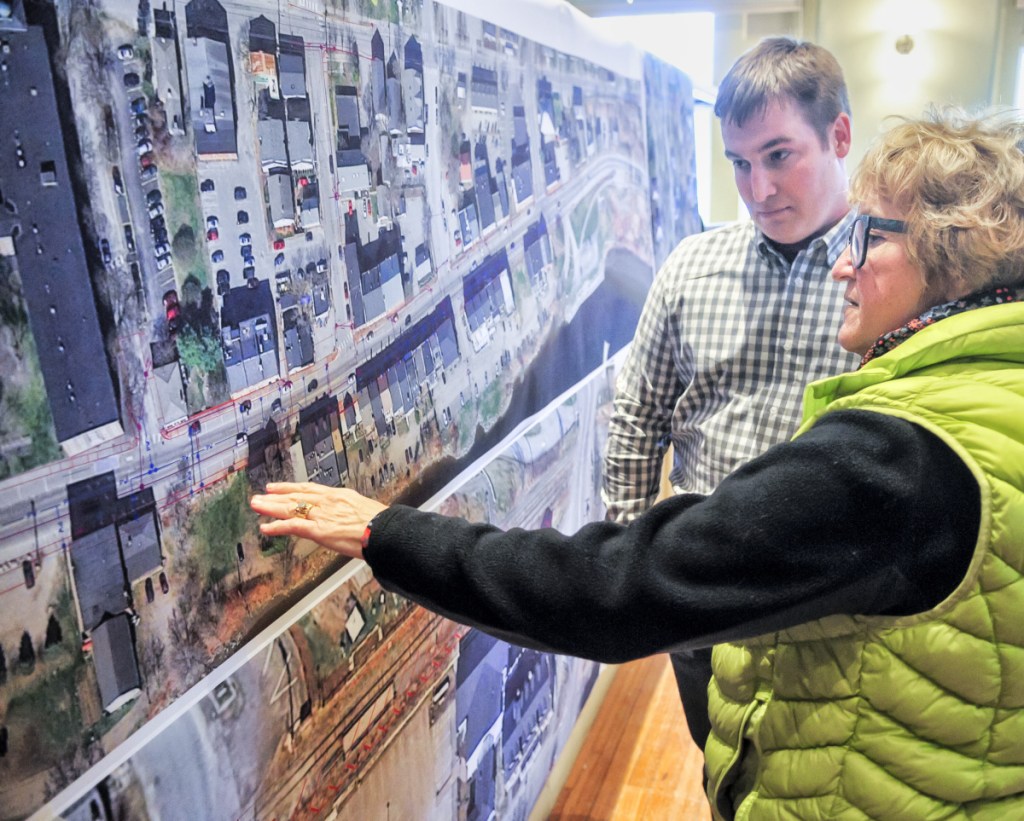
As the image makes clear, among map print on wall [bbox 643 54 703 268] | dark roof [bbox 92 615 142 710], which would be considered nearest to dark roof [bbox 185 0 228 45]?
dark roof [bbox 92 615 142 710]

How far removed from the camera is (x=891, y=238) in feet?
3.73

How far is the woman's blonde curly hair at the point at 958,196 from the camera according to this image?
106 cm

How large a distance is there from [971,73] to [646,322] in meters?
5.91

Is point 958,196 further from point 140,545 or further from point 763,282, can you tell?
point 140,545

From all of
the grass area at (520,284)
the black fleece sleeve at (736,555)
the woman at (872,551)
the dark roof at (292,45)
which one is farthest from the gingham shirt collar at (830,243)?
the dark roof at (292,45)

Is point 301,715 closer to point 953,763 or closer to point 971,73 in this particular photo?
point 953,763

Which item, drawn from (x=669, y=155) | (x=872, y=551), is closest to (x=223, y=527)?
(x=872, y=551)

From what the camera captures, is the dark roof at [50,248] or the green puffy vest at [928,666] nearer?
the dark roof at [50,248]

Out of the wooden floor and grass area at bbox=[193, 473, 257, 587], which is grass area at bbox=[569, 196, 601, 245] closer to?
grass area at bbox=[193, 473, 257, 587]

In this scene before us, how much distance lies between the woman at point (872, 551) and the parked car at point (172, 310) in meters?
0.25

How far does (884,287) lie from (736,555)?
0.41m

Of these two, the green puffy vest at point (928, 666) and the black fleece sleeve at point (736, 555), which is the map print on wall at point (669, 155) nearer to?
the green puffy vest at point (928, 666)

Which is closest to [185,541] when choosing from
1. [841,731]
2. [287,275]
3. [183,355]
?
[183,355]

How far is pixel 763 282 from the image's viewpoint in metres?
1.86
